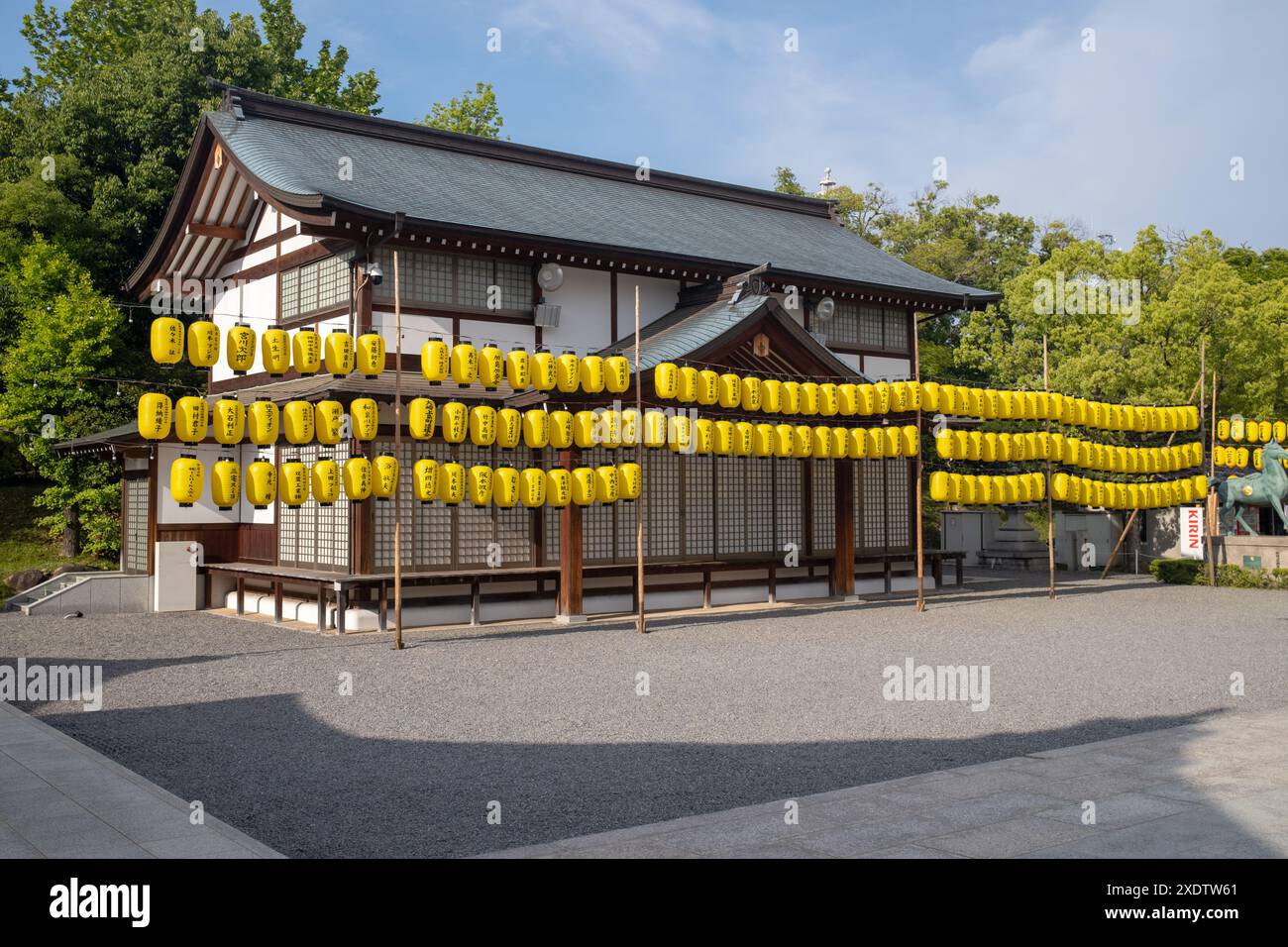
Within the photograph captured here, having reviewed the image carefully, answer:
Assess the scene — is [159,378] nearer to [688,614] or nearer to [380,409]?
[380,409]

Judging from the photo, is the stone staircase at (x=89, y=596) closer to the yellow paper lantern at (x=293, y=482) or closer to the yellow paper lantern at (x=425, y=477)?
the yellow paper lantern at (x=293, y=482)

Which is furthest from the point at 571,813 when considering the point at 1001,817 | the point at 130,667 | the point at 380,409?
the point at 380,409

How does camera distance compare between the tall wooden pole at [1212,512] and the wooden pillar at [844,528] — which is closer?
the wooden pillar at [844,528]

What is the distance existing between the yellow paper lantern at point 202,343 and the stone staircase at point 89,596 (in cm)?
830

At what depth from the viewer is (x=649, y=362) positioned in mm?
21688

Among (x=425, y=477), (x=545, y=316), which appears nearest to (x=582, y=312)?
(x=545, y=316)

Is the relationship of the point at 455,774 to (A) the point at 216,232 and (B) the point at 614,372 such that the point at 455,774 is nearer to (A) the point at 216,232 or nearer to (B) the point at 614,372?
(B) the point at 614,372

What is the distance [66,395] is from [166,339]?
45.2 ft

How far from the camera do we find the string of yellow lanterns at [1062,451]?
25.4 metres

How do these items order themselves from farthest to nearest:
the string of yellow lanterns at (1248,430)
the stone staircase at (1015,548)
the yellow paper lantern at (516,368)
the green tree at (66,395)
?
1. the stone staircase at (1015,548)
2. the string of yellow lanterns at (1248,430)
3. the green tree at (66,395)
4. the yellow paper lantern at (516,368)

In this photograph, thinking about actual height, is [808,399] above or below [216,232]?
below

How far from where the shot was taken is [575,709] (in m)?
12.8

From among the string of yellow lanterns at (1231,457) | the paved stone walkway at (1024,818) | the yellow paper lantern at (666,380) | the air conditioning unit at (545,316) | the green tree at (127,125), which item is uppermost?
the green tree at (127,125)

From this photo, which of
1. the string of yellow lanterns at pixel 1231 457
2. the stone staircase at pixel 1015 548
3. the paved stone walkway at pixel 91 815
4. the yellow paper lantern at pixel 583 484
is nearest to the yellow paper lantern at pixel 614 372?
the yellow paper lantern at pixel 583 484
